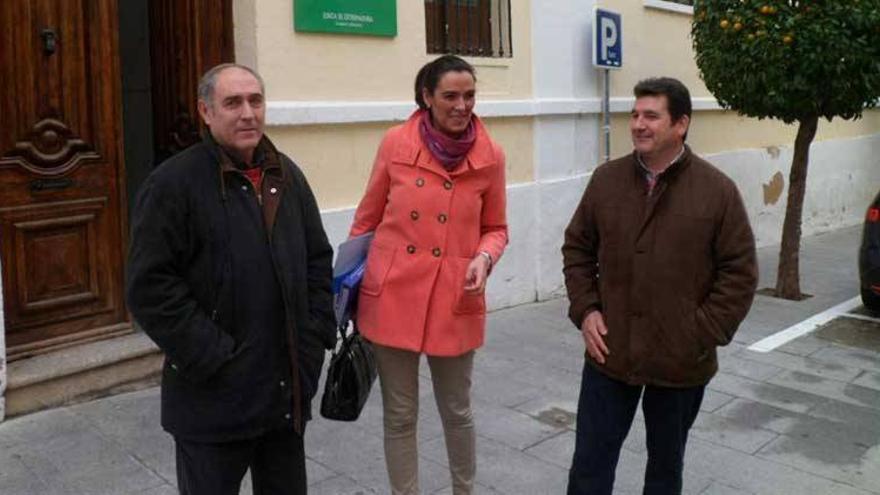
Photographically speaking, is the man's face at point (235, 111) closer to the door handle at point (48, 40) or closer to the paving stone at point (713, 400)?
the door handle at point (48, 40)

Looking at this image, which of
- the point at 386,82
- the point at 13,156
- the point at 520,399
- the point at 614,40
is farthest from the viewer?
the point at 614,40

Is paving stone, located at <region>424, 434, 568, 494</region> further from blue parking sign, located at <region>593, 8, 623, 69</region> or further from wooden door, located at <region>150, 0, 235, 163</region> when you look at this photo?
blue parking sign, located at <region>593, 8, 623, 69</region>

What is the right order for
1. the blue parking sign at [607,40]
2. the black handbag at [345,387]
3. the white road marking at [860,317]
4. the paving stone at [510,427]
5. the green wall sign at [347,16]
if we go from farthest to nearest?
the blue parking sign at [607,40] < the white road marking at [860,317] < the green wall sign at [347,16] < the paving stone at [510,427] < the black handbag at [345,387]

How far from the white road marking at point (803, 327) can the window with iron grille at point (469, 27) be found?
126 inches

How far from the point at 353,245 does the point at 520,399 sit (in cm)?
225

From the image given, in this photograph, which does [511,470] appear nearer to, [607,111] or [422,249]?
[422,249]

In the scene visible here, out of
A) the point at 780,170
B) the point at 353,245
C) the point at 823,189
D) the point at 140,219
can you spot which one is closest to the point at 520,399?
the point at 353,245

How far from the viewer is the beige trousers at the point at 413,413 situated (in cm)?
341

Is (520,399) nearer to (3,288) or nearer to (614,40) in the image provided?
(3,288)

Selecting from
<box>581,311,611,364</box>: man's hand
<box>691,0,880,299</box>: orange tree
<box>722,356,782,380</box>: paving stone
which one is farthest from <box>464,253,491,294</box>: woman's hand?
<box>691,0,880,299</box>: orange tree

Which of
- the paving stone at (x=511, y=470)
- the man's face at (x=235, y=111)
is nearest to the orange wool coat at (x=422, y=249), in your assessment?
the man's face at (x=235, y=111)

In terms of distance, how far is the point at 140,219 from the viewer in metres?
2.44

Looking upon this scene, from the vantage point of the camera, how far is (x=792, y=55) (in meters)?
7.34

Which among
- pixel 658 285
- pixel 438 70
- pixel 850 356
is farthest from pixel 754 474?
pixel 850 356
